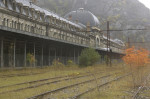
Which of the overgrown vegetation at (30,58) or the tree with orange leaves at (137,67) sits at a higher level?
the overgrown vegetation at (30,58)

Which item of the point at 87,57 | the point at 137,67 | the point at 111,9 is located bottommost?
the point at 137,67

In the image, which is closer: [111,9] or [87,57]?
[87,57]

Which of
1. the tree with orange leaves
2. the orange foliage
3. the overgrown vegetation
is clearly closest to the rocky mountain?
the orange foliage

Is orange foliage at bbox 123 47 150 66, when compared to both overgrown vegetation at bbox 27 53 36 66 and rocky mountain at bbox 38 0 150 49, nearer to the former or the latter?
overgrown vegetation at bbox 27 53 36 66

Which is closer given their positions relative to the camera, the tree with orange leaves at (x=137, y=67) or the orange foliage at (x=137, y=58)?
the tree with orange leaves at (x=137, y=67)

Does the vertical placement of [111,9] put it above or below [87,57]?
above

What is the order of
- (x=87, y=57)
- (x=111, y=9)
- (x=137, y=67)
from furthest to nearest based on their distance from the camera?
(x=111, y=9) → (x=87, y=57) → (x=137, y=67)

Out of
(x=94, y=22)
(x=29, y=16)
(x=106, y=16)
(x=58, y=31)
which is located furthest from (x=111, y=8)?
(x=29, y=16)

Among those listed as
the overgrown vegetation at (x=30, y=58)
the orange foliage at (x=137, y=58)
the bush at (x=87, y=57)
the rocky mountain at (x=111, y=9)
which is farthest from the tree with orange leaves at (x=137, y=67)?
the rocky mountain at (x=111, y=9)

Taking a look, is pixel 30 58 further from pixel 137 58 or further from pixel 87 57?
pixel 137 58

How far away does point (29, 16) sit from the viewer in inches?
1822

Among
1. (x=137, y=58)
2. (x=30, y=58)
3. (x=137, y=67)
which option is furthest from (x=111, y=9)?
(x=137, y=67)

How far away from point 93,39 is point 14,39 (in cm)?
5642

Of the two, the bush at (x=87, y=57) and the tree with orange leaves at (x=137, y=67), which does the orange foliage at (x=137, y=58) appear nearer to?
the tree with orange leaves at (x=137, y=67)
